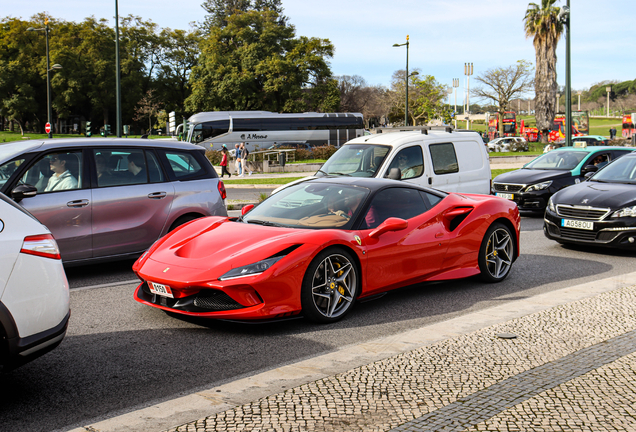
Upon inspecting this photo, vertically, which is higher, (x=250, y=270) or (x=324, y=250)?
(x=324, y=250)

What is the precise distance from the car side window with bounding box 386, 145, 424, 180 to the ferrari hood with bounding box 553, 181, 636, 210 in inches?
87.6

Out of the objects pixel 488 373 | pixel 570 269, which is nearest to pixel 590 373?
pixel 488 373

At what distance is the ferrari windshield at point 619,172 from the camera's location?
393 inches

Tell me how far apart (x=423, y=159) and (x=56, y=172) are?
5.87 meters

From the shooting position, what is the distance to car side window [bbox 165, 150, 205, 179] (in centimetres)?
811

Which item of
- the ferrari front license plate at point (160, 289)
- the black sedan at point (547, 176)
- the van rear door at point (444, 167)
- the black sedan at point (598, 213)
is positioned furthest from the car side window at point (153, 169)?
the black sedan at point (547, 176)

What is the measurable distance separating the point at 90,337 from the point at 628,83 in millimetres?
170658

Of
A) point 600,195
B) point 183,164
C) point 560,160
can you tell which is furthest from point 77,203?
point 560,160

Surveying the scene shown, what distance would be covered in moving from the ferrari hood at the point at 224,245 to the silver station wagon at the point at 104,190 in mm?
1713

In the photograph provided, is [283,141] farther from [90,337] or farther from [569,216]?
[90,337]

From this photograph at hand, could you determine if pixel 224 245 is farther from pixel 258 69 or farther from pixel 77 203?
pixel 258 69

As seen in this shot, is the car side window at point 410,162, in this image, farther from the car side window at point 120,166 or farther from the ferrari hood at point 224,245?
the ferrari hood at point 224,245

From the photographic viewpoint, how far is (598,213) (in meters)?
8.97

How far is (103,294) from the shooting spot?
6.50 metres
